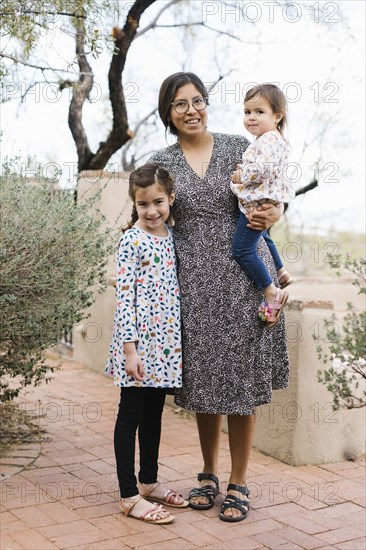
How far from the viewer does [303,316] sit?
4.63m

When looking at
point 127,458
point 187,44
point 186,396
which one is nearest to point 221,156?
point 186,396

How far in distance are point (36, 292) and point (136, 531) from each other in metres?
1.47

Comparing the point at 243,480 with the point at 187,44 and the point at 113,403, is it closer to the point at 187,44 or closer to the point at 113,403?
the point at 113,403

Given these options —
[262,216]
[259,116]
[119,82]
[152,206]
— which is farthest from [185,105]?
[119,82]

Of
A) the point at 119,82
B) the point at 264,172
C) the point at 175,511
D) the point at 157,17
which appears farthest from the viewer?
the point at 157,17

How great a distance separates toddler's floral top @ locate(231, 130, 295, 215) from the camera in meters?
3.62

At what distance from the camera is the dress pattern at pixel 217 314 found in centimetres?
379

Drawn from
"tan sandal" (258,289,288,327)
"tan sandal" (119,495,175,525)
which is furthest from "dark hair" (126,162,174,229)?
"tan sandal" (119,495,175,525)

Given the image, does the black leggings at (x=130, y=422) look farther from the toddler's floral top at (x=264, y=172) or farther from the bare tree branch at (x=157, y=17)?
the bare tree branch at (x=157, y=17)

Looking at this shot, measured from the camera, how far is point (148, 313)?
12.2 ft

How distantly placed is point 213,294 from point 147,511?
1030 millimetres

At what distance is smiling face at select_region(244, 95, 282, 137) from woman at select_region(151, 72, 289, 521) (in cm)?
22

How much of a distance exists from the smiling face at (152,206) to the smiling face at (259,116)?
483 mm

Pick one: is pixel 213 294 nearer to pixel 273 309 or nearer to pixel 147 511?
pixel 273 309
